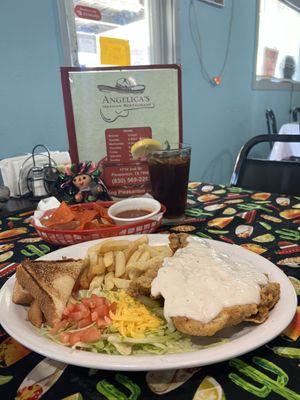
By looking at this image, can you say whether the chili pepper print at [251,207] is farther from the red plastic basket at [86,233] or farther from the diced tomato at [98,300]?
the diced tomato at [98,300]

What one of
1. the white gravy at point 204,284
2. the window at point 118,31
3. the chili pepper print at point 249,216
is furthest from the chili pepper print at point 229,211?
the window at point 118,31

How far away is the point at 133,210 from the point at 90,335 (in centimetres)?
55

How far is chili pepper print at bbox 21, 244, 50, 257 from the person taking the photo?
87 cm

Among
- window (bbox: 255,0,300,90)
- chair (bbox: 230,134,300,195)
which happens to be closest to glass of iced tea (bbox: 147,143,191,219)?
chair (bbox: 230,134,300,195)

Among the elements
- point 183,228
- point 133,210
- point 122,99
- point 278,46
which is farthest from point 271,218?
point 278,46

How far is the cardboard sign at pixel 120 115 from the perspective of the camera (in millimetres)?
1198

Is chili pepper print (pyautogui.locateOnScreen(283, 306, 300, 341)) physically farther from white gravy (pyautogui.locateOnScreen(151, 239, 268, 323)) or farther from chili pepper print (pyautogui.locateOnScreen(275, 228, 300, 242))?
chili pepper print (pyautogui.locateOnScreen(275, 228, 300, 242))

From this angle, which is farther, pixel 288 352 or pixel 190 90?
pixel 190 90

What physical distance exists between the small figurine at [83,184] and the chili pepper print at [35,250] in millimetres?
281

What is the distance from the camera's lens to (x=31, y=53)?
203cm

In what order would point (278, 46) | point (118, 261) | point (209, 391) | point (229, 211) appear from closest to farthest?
point (209, 391), point (118, 261), point (229, 211), point (278, 46)

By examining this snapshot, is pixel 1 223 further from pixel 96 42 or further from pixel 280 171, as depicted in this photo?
pixel 96 42

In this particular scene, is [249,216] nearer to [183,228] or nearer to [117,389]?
[183,228]

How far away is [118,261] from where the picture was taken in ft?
2.32
